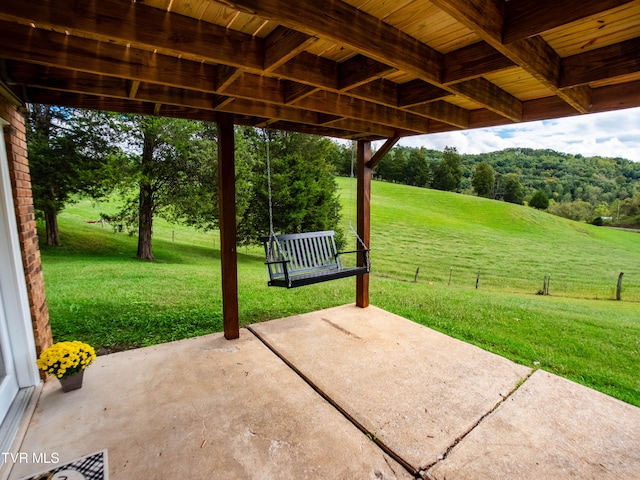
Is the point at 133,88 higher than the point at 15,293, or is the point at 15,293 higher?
the point at 133,88

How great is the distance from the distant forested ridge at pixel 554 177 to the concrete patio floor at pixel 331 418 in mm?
25719

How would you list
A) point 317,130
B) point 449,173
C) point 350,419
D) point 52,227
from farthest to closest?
point 449,173
point 52,227
point 317,130
point 350,419

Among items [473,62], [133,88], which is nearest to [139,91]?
[133,88]

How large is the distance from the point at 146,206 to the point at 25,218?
622 centimetres

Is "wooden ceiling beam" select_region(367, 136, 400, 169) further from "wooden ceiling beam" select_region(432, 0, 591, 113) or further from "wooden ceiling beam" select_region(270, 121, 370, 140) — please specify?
"wooden ceiling beam" select_region(432, 0, 591, 113)

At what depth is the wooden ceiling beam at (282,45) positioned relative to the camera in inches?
57.3

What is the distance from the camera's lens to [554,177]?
24.4 metres

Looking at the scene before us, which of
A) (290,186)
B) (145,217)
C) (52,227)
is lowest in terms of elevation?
(52,227)

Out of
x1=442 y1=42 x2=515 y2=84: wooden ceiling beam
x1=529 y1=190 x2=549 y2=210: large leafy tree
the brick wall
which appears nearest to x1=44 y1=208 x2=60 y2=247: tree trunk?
the brick wall

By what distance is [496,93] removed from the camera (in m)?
2.40

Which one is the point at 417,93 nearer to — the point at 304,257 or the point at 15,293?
the point at 304,257

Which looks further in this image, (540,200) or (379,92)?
(540,200)

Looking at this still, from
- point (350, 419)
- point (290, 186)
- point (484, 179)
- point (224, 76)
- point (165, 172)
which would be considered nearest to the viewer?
point (224, 76)

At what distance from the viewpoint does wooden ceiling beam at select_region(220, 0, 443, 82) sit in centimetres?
115
